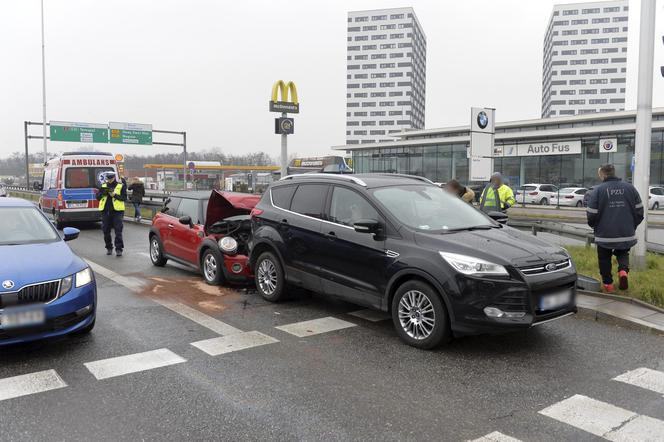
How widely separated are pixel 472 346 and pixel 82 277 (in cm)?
398

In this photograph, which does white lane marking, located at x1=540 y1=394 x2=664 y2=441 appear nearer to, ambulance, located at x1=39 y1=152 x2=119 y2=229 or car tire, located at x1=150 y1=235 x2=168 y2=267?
car tire, located at x1=150 y1=235 x2=168 y2=267

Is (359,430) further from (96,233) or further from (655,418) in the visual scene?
(96,233)

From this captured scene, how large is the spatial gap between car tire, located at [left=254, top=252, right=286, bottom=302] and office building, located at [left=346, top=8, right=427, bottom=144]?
410ft

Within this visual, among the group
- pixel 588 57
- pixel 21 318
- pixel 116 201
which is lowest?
pixel 21 318

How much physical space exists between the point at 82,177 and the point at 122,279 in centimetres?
1004

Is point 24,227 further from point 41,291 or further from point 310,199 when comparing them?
point 310,199

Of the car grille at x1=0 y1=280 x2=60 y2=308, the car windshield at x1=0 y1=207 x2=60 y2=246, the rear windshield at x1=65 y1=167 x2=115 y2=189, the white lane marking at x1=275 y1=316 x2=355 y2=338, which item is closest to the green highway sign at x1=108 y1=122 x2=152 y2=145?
the rear windshield at x1=65 y1=167 x2=115 y2=189

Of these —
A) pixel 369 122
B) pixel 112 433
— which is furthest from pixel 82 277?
pixel 369 122

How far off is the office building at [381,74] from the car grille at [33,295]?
128 metres

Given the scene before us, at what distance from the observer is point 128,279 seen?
9172mm

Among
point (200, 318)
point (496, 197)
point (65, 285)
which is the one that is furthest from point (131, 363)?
Answer: point (496, 197)

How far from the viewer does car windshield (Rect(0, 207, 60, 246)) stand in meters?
6.01

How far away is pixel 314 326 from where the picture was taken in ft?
20.7

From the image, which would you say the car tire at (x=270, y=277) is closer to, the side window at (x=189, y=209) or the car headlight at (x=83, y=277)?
the side window at (x=189, y=209)
